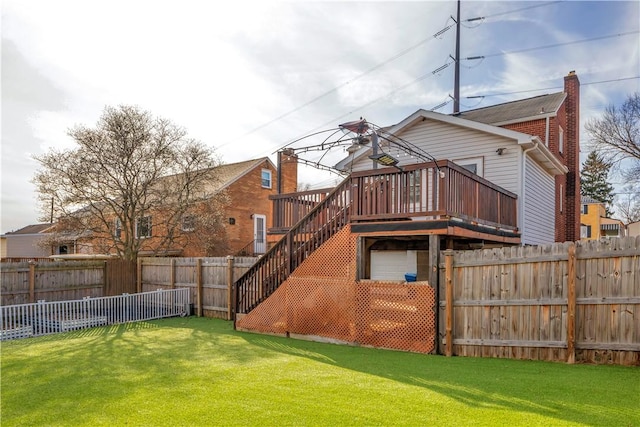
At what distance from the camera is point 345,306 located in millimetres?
8203

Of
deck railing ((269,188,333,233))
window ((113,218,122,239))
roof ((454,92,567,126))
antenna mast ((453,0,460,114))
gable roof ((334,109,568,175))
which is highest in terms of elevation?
antenna mast ((453,0,460,114))

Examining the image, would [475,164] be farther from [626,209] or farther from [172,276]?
[626,209]

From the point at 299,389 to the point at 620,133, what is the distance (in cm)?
2832

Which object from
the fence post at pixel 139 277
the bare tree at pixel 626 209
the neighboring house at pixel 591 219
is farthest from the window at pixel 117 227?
the bare tree at pixel 626 209

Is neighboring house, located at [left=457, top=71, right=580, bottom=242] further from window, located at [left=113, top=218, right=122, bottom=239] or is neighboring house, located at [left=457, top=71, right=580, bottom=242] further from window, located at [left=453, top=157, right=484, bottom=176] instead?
window, located at [left=113, top=218, right=122, bottom=239]

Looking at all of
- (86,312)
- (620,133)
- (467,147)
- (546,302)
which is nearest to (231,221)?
(86,312)

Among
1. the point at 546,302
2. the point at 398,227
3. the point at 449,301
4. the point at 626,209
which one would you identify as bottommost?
the point at 449,301

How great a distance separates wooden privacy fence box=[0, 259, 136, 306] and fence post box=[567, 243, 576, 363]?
47.1 ft

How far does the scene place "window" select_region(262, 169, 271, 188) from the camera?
83.3 feet

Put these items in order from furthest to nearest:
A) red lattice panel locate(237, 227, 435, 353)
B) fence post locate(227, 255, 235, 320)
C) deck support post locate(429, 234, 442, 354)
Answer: fence post locate(227, 255, 235, 320) < red lattice panel locate(237, 227, 435, 353) < deck support post locate(429, 234, 442, 354)

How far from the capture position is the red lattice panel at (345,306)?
740 centimetres

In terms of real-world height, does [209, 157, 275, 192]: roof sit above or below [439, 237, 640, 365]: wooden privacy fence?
above

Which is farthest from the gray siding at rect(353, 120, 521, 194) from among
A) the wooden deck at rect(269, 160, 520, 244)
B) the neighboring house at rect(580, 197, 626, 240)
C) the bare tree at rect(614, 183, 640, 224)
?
the neighboring house at rect(580, 197, 626, 240)

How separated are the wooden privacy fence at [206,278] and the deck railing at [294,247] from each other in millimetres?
2250
